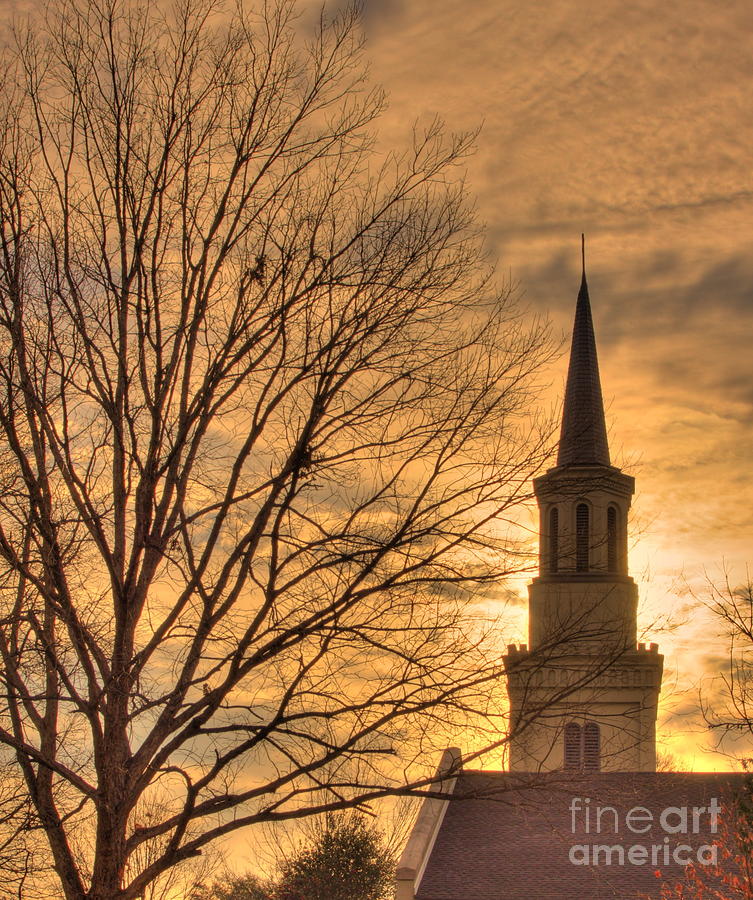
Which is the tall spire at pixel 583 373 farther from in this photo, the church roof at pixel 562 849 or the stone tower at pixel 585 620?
the church roof at pixel 562 849

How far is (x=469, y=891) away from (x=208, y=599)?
80.6ft

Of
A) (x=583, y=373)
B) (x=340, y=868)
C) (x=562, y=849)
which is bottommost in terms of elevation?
(x=562, y=849)

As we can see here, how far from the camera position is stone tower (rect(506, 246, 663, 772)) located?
9.37 metres

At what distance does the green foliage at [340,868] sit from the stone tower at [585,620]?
7001 millimetres

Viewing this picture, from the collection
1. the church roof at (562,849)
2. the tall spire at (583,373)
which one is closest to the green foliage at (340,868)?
the church roof at (562,849)

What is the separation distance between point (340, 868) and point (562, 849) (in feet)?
36.9

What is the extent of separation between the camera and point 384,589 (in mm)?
9156

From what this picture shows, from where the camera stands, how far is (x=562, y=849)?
32031mm

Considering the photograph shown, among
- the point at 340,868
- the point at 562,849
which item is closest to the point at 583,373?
the point at 340,868

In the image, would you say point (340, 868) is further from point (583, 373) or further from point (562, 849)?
point (583, 373)

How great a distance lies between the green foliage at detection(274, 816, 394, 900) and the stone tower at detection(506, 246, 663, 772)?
700 cm

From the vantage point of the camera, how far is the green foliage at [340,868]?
1567 inches

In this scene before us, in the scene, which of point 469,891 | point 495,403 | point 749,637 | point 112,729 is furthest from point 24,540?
point 469,891

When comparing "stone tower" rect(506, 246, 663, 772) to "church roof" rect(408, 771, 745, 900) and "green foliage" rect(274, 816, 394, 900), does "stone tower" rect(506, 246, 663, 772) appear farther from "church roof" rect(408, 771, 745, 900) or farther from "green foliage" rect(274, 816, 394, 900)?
"green foliage" rect(274, 816, 394, 900)
